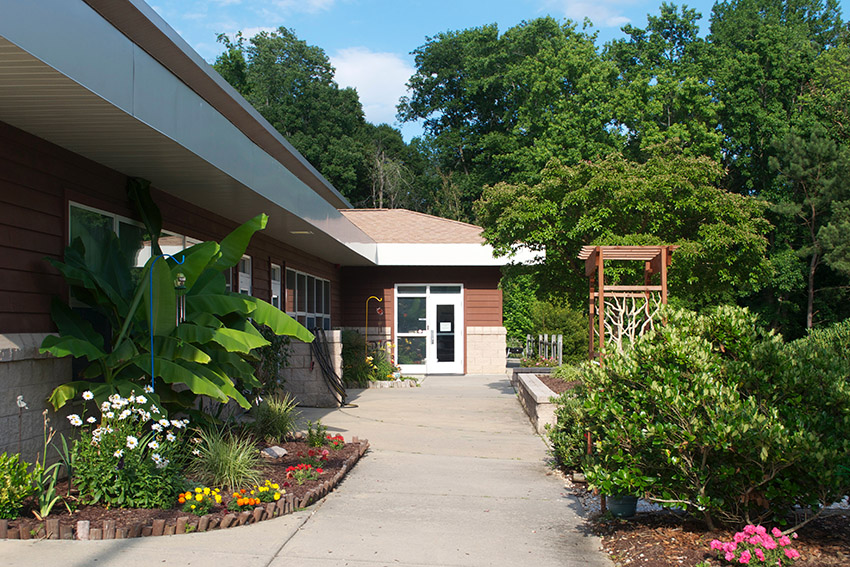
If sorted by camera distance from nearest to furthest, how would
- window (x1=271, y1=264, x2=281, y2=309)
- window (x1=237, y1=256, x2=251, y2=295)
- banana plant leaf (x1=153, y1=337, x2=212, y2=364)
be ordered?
banana plant leaf (x1=153, y1=337, x2=212, y2=364) → window (x1=237, y1=256, x2=251, y2=295) → window (x1=271, y1=264, x2=281, y2=309)

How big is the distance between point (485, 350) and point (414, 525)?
1603 centimetres

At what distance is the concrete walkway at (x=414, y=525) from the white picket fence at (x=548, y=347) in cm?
936

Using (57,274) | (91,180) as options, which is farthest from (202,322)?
(91,180)

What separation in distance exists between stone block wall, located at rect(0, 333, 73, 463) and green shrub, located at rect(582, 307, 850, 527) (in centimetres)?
469

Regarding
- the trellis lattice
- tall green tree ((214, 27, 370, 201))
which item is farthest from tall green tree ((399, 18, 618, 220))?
the trellis lattice

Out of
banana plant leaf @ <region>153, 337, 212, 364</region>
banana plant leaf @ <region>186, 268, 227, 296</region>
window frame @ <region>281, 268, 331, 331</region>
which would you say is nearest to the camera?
banana plant leaf @ <region>153, 337, 212, 364</region>

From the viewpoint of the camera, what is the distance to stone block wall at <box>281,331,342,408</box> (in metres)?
13.4

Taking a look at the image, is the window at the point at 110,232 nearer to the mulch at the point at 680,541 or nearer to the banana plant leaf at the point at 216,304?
the banana plant leaf at the point at 216,304

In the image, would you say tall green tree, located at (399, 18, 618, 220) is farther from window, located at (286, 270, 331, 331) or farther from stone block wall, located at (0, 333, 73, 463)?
stone block wall, located at (0, 333, 73, 463)

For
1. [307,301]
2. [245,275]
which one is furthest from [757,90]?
[245,275]

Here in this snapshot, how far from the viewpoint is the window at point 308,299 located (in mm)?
16297

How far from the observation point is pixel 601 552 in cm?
547

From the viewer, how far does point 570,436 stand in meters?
8.09

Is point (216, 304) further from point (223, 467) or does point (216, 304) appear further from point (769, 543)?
point (769, 543)
